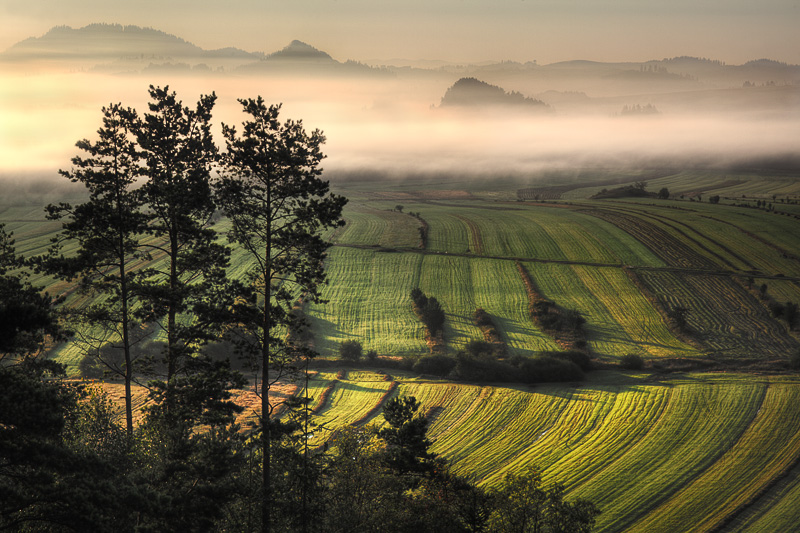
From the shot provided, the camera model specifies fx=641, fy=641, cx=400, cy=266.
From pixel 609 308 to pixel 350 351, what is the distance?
41.1 m

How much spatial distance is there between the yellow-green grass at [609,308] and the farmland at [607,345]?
375 mm

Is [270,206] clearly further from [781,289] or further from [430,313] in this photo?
[781,289]

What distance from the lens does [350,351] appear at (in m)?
82.2

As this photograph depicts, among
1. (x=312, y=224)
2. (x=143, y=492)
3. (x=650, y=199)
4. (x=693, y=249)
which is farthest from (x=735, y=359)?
(x=650, y=199)

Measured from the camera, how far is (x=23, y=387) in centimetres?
2008

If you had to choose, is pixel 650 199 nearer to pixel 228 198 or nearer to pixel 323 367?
pixel 323 367

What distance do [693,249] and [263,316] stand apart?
11256cm

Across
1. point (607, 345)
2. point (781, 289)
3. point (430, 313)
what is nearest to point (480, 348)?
point (430, 313)

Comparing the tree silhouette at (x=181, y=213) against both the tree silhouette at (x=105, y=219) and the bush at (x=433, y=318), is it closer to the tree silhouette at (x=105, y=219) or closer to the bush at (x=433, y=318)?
the tree silhouette at (x=105, y=219)

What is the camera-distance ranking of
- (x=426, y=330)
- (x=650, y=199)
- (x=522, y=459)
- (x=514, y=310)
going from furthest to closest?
1. (x=650, y=199)
2. (x=514, y=310)
3. (x=426, y=330)
4. (x=522, y=459)

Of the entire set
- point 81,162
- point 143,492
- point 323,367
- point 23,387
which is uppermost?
point 81,162

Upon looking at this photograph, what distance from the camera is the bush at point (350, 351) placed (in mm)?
81875

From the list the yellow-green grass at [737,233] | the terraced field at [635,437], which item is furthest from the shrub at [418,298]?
the yellow-green grass at [737,233]

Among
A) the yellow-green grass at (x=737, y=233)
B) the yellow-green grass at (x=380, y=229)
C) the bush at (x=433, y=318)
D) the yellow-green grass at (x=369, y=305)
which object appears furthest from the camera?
the yellow-green grass at (x=380, y=229)
